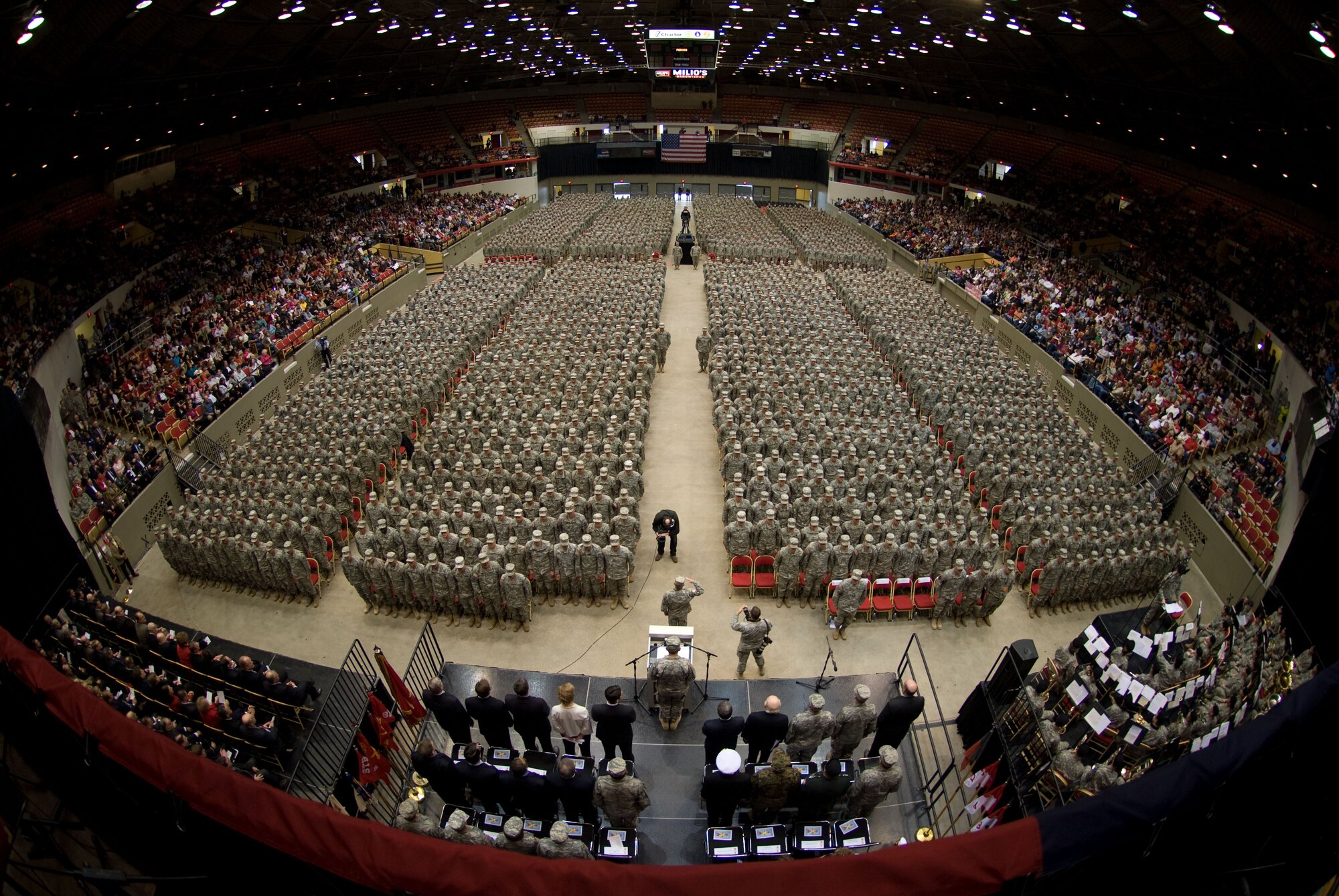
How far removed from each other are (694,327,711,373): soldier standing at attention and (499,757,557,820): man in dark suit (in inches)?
619

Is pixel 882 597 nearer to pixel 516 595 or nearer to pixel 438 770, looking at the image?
pixel 516 595

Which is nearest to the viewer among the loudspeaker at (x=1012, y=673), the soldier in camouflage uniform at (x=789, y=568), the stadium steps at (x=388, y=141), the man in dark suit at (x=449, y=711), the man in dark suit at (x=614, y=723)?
the man in dark suit at (x=614, y=723)

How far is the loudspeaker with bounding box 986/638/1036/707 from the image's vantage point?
8.49 meters

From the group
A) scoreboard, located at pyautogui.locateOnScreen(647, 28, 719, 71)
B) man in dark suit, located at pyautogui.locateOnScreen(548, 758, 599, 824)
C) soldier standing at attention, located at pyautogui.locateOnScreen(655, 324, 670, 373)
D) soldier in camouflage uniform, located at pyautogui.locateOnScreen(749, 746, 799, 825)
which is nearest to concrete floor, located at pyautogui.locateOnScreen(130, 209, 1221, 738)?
soldier in camouflage uniform, located at pyautogui.locateOnScreen(749, 746, 799, 825)

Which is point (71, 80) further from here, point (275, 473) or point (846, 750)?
point (846, 750)

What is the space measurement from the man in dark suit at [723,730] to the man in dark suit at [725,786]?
0.17m

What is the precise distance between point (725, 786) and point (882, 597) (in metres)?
5.91

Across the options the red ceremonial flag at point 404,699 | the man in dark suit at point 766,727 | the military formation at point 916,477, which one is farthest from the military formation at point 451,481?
the man in dark suit at point 766,727

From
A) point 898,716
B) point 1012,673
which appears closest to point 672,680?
point 898,716

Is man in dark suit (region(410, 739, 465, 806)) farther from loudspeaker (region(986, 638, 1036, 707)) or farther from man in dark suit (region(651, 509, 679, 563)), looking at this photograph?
man in dark suit (region(651, 509, 679, 563))

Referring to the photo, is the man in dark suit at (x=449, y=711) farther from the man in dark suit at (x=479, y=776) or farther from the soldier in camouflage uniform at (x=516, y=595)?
the soldier in camouflage uniform at (x=516, y=595)

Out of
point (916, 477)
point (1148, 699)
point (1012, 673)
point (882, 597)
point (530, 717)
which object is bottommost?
point (530, 717)

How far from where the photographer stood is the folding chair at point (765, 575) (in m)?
12.6

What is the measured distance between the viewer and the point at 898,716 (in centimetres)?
832
